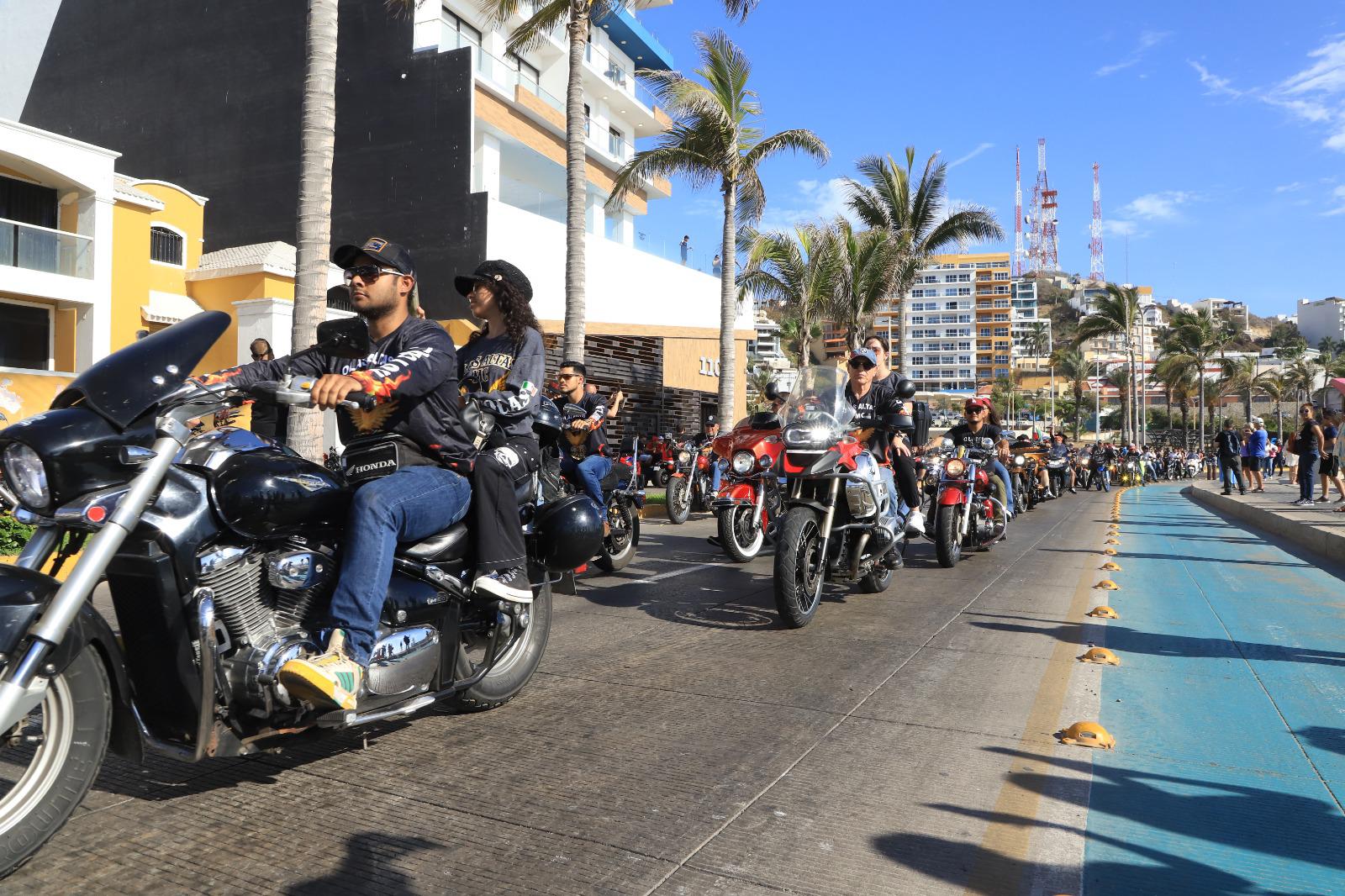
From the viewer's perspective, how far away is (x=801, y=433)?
6.48 meters

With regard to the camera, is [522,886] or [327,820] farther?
[327,820]

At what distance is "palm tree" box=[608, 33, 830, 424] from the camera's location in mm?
19656

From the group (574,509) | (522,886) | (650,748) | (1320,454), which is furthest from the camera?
(1320,454)

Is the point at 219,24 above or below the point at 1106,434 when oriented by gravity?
above

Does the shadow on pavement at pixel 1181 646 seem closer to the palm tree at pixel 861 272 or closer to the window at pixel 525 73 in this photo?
the palm tree at pixel 861 272

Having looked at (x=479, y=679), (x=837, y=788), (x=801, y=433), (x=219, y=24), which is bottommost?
(x=837, y=788)

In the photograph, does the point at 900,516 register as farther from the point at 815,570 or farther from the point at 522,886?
the point at 522,886

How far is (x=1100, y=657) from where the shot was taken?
212 inches

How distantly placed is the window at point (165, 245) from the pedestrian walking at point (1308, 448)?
25819 millimetres

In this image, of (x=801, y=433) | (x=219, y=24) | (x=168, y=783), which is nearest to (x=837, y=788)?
(x=168, y=783)

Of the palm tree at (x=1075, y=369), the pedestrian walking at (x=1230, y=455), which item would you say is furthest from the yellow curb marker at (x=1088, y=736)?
the palm tree at (x=1075, y=369)

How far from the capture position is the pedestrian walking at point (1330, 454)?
15.4m

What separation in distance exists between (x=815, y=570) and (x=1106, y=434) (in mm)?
146773

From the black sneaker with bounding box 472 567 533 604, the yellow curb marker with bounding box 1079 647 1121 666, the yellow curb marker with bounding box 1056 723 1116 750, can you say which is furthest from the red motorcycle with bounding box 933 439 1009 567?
the black sneaker with bounding box 472 567 533 604
